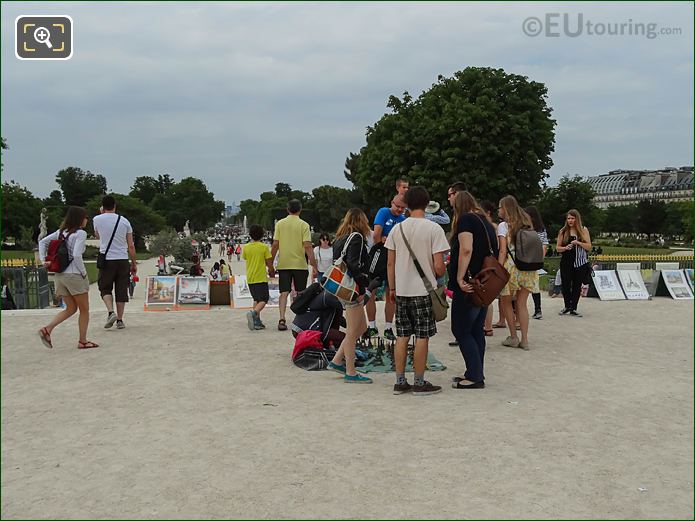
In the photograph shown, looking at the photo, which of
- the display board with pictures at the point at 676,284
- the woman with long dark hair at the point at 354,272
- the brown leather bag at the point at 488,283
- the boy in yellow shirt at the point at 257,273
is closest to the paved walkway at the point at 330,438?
the woman with long dark hair at the point at 354,272

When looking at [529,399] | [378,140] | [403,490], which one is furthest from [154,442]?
[378,140]

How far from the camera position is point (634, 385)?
21.6 ft

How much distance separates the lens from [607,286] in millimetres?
14023

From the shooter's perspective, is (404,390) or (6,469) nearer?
(6,469)

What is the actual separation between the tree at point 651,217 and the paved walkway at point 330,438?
96.3m

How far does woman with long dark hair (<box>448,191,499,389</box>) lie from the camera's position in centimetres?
635

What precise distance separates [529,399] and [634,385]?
4.25ft

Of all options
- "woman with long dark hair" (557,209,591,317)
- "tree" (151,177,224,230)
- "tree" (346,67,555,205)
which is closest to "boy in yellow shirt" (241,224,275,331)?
"woman with long dark hair" (557,209,591,317)

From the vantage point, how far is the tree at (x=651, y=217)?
95.4 metres

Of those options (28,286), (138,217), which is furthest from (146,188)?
(28,286)

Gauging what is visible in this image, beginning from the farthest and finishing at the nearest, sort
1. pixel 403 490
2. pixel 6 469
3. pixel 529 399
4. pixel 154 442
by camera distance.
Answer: pixel 529 399
pixel 154 442
pixel 6 469
pixel 403 490

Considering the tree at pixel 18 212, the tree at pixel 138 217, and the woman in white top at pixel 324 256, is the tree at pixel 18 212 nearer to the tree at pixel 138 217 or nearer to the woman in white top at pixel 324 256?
the tree at pixel 138 217

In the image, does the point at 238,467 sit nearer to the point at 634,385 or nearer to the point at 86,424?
the point at 86,424

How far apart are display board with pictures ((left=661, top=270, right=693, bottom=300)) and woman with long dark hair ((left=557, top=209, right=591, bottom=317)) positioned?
386 centimetres
